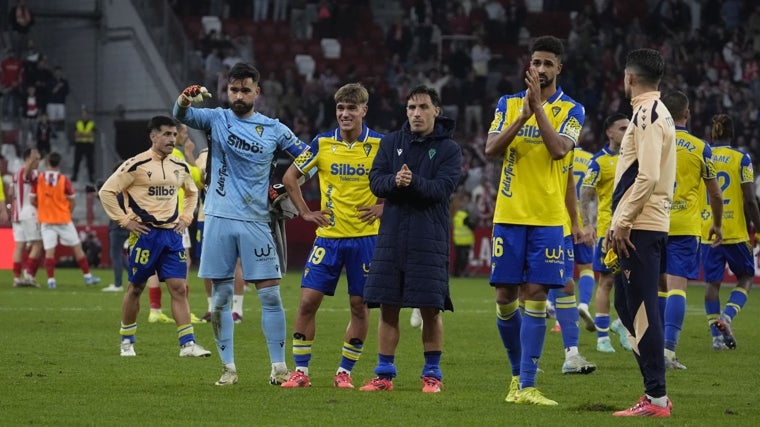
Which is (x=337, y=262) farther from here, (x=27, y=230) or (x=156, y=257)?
(x=27, y=230)

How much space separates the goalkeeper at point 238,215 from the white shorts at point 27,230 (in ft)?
51.7

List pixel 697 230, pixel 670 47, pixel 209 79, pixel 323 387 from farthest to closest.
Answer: pixel 670 47, pixel 209 79, pixel 697 230, pixel 323 387

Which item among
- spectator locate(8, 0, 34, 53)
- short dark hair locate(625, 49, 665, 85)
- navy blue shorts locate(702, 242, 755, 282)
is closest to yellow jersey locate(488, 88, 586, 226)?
short dark hair locate(625, 49, 665, 85)

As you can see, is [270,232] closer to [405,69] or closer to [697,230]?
[697,230]

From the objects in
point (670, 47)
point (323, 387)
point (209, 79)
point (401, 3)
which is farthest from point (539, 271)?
point (401, 3)

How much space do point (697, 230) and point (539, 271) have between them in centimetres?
390

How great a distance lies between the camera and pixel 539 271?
371 inches

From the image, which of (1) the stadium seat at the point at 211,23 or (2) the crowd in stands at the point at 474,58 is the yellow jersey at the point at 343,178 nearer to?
(2) the crowd in stands at the point at 474,58

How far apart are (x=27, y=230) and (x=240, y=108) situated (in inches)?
635

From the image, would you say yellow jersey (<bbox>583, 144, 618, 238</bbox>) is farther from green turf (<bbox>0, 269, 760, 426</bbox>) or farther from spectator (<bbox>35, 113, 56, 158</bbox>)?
spectator (<bbox>35, 113, 56, 158</bbox>)

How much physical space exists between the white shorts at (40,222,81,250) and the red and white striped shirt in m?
0.64

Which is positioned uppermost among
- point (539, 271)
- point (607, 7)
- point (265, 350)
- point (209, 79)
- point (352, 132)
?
point (607, 7)

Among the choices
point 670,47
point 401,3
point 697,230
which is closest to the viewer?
point 697,230

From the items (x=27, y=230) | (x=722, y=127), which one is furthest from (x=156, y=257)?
(x=27, y=230)
